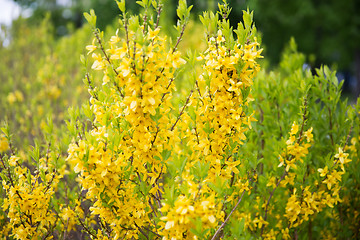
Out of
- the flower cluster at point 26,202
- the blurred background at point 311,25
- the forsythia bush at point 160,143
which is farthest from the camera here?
the blurred background at point 311,25

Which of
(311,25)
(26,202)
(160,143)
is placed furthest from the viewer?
(311,25)

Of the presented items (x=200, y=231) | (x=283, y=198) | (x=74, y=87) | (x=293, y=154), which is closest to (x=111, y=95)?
(x=200, y=231)

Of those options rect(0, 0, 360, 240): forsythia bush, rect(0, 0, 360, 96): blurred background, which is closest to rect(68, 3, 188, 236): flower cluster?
rect(0, 0, 360, 240): forsythia bush

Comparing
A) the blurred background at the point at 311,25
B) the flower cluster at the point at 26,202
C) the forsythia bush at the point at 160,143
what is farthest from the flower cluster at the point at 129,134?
the blurred background at the point at 311,25

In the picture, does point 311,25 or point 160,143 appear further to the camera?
point 311,25

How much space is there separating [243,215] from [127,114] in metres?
1.39

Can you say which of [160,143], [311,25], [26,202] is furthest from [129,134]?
[311,25]

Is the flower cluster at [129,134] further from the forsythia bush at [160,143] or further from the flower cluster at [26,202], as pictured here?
the flower cluster at [26,202]

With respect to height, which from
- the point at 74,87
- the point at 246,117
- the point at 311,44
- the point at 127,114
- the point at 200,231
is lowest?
the point at 200,231

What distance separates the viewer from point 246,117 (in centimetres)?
208

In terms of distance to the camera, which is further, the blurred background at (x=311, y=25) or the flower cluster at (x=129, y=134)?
the blurred background at (x=311, y=25)

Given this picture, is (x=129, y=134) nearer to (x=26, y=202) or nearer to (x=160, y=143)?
(x=160, y=143)

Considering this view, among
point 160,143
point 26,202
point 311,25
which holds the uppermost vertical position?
→ point 311,25

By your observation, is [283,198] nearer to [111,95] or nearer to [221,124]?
[221,124]
